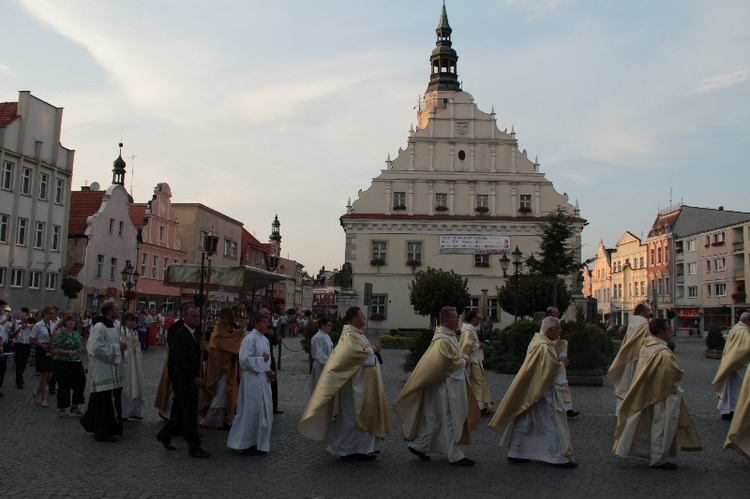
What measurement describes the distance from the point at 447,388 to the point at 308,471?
2.09 m

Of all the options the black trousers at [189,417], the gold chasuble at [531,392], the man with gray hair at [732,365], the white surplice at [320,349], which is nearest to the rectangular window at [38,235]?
the white surplice at [320,349]

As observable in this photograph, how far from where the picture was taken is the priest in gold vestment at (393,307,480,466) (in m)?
8.90

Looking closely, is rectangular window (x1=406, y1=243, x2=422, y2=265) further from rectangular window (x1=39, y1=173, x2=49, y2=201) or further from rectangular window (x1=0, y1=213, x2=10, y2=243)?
rectangular window (x1=0, y1=213, x2=10, y2=243)

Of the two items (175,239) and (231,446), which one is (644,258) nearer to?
(175,239)

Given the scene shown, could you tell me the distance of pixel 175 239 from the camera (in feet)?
183

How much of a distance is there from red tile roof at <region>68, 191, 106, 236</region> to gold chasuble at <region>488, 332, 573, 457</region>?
39.7 meters

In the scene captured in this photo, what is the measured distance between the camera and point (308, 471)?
27.5ft

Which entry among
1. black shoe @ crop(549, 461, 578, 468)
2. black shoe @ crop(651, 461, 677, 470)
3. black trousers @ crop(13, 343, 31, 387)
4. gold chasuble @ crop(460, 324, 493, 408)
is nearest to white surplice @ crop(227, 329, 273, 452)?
black shoe @ crop(549, 461, 578, 468)

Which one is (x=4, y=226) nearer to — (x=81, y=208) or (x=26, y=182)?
(x=26, y=182)

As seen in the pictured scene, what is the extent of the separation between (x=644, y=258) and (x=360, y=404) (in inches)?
3149

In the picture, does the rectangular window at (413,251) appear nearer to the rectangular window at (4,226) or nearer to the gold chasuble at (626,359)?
the rectangular window at (4,226)

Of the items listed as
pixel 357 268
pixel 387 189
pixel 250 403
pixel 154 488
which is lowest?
pixel 154 488

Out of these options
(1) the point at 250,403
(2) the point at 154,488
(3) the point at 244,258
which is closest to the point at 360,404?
(1) the point at 250,403

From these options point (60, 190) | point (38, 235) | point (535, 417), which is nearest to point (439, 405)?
point (535, 417)
